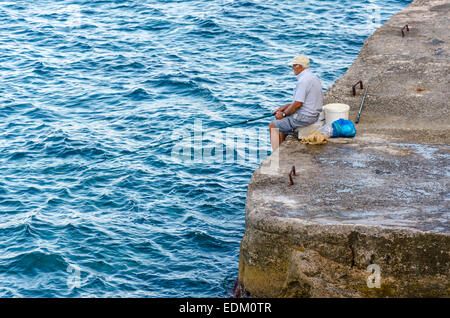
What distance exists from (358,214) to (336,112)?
305cm

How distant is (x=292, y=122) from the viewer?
34.0 ft

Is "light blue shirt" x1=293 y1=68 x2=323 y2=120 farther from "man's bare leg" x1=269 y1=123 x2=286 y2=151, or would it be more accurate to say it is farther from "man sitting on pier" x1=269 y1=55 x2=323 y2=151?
"man's bare leg" x1=269 y1=123 x2=286 y2=151

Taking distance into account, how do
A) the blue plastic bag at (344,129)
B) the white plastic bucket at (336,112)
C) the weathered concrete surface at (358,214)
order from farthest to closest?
1. the white plastic bucket at (336,112)
2. the blue plastic bag at (344,129)
3. the weathered concrete surface at (358,214)

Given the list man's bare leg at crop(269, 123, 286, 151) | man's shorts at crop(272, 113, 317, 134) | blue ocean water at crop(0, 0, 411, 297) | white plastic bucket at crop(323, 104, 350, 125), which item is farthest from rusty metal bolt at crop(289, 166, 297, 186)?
blue ocean water at crop(0, 0, 411, 297)

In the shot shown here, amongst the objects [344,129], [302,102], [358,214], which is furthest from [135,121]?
[358,214]

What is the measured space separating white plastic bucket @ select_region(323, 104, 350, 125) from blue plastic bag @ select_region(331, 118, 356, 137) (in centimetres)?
24

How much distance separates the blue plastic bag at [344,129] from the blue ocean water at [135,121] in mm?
2714

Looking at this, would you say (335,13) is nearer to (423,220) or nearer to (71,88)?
(71,88)

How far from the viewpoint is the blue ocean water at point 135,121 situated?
35.1 ft

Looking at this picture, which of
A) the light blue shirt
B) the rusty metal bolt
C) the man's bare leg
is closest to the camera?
the rusty metal bolt

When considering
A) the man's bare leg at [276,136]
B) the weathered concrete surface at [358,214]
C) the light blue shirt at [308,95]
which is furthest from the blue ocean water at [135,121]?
the light blue shirt at [308,95]

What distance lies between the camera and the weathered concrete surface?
286 inches

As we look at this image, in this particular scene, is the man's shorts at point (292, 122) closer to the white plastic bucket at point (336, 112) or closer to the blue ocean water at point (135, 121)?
the white plastic bucket at point (336, 112)
